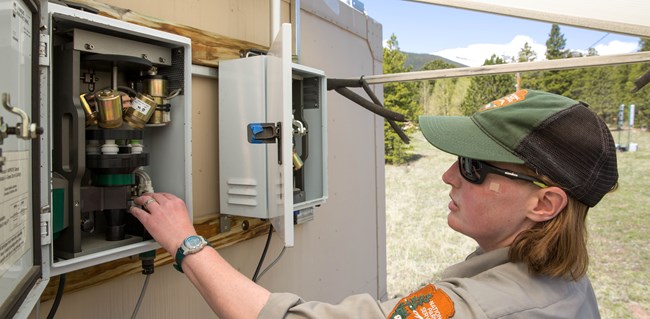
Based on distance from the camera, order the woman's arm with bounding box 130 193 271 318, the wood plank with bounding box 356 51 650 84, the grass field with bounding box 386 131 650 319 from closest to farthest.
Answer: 1. the woman's arm with bounding box 130 193 271 318
2. the wood plank with bounding box 356 51 650 84
3. the grass field with bounding box 386 131 650 319

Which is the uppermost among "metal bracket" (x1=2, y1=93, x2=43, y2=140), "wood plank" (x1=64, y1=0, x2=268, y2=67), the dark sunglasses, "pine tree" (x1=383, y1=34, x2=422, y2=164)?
"pine tree" (x1=383, y1=34, x2=422, y2=164)

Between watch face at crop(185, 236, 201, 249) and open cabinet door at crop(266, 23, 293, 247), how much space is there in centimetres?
35

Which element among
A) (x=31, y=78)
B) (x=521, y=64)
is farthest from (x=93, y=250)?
(x=521, y=64)

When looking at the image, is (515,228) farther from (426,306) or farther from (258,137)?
(258,137)

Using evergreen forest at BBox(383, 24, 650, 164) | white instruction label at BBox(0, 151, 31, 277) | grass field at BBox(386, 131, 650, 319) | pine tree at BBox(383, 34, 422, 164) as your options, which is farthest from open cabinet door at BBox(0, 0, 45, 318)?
evergreen forest at BBox(383, 24, 650, 164)

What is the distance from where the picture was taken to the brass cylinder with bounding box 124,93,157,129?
1378 millimetres

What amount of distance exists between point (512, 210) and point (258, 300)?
2.16 feet

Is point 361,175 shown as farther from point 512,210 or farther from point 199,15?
point 512,210

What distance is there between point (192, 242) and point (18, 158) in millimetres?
471

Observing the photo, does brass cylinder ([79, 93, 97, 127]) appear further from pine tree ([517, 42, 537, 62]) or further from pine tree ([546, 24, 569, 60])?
pine tree ([546, 24, 569, 60])

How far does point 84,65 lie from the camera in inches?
54.3

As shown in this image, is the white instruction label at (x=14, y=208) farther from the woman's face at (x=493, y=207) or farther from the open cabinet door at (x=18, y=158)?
the woman's face at (x=493, y=207)

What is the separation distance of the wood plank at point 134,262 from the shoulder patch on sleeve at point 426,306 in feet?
3.52

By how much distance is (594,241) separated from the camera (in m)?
9.54
